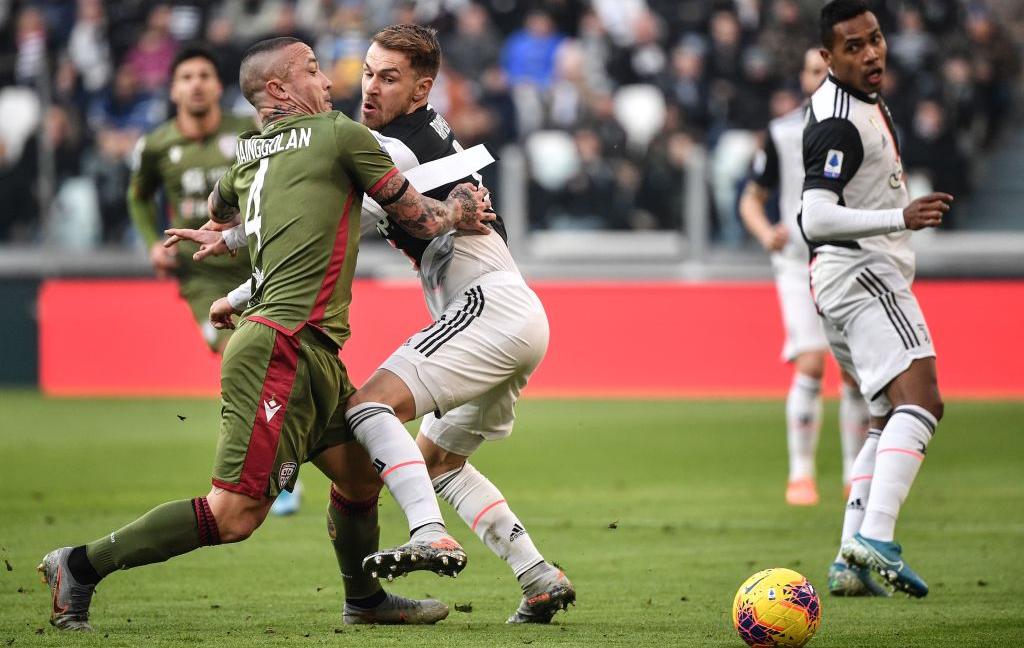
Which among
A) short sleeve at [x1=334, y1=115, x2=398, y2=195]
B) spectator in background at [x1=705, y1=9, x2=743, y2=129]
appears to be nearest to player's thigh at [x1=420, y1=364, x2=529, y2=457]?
short sleeve at [x1=334, y1=115, x2=398, y2=195]

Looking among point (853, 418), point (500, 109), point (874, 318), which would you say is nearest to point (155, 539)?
point (874, 318)

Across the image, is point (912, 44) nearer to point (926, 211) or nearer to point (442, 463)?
point (926, 211)

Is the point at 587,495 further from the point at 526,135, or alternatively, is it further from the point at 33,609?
the point at 526,135

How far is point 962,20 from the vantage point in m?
17.6

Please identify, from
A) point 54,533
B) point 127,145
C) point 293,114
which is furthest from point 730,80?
point 293,114

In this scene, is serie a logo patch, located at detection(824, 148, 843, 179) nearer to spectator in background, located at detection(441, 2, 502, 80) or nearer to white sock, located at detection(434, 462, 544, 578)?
white sock, located at detection(434, 462, 544, 578)

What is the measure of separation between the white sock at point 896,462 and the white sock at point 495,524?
4.53 feet

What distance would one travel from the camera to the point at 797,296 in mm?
10031

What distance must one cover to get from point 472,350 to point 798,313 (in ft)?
14.9

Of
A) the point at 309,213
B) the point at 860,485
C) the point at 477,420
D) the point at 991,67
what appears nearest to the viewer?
the point at 309,213

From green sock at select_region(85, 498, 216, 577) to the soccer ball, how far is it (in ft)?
5.84

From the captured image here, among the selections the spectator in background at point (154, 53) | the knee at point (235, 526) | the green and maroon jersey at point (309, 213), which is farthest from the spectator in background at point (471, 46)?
the knee at point (235, 526)

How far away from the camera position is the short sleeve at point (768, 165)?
9508mm

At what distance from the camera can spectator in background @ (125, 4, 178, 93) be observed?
18.2 metres
